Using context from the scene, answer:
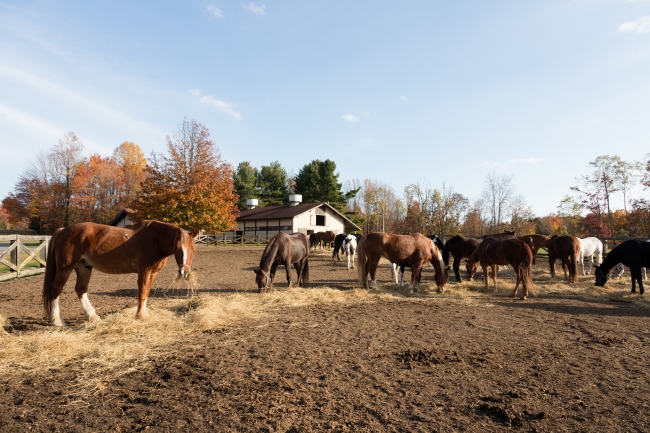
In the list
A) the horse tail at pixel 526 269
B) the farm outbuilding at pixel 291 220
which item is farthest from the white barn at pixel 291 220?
the horse tail at pixel 526 269

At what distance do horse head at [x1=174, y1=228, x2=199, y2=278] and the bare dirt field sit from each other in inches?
36.2

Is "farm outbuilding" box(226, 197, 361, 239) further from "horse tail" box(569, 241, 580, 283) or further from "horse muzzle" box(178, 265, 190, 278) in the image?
"horse muzzle" box(178, 265, 190, 278)

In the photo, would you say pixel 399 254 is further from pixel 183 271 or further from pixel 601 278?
pixel 601 278

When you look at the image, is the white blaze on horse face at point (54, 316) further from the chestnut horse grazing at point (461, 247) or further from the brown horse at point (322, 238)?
the brown horse at point (322, 238)

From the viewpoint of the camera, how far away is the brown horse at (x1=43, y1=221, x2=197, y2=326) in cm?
629

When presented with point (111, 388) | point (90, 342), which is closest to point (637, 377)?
point (111, 388)

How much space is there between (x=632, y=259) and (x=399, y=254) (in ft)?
23.4

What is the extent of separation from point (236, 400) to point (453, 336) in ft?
12.8

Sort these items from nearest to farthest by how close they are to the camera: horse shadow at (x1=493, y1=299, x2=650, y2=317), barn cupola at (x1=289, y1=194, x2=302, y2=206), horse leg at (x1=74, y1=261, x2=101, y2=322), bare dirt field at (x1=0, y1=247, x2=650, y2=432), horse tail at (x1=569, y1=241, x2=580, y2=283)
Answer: bare dirt field at (x1=0, y1=247, x2=650, y2=432), horse leg at (x1=74, y1=261, x2=101, y2=322), horse shadow at (x1=493, y1=299, x2=650, y2=317), horse tail at (x1=569, y1=241, x2=580, y2=283), barn cupola at (x1=289, y1=194, x2=302, y2=206)

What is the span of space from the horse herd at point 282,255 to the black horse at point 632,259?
0.9 inches

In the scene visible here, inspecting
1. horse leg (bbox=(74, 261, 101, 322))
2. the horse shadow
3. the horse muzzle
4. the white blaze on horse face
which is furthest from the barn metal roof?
the white blaze on horse face

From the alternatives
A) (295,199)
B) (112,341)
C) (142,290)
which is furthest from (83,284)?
(295,199)

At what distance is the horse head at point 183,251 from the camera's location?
20.7 feet

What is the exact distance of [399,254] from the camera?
10508mm
